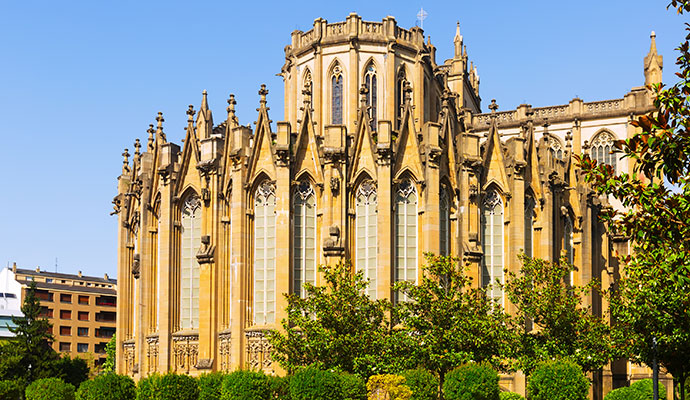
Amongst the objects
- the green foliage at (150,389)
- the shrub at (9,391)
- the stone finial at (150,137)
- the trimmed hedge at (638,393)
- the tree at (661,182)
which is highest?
the stone finial at (150,137)

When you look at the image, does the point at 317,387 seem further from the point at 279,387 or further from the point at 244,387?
the point at 279,387

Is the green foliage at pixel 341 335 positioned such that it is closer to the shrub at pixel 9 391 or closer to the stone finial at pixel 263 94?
the stone finial at pixel 263 94

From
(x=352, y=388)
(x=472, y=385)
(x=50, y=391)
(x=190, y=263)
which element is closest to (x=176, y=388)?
(x=352, y=388)

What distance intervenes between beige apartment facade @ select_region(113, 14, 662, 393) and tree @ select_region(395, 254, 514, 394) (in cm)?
431

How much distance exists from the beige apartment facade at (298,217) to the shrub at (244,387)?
980 centimetres

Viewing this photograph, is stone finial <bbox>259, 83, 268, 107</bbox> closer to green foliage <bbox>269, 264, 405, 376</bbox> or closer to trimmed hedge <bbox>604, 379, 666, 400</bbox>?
green foliage <bbox>269, 264, 405, 376</bbox>

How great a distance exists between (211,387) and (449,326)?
11.5m

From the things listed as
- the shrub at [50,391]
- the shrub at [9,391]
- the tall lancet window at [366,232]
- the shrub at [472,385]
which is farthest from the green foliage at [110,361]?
the shrub at [472,385]

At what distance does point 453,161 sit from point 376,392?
17.9 m

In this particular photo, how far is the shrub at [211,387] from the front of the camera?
41.2 meters

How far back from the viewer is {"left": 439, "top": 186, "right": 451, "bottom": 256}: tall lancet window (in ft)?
170

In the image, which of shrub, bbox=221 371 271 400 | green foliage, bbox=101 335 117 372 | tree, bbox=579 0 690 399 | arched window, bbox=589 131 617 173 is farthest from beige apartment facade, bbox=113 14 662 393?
tree, bbox=579 0 690 399

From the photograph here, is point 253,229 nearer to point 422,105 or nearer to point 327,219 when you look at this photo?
point 327,219

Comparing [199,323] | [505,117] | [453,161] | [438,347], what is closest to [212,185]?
[199,323]
